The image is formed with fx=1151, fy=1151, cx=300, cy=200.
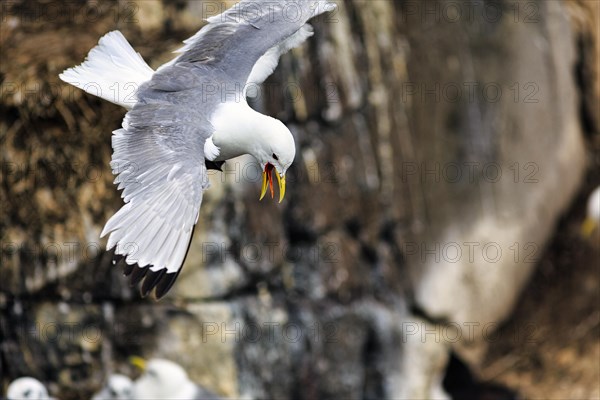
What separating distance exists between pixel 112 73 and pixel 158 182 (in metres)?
0.40

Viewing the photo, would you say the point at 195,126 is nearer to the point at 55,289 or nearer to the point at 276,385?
the point at 55,289

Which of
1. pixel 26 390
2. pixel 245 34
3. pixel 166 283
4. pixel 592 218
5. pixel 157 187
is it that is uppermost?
pixel 245 34

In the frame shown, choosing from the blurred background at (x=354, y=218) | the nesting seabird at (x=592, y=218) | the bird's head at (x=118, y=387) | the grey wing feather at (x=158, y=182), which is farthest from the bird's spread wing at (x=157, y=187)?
the nesting seabird at (x=592, y=218)

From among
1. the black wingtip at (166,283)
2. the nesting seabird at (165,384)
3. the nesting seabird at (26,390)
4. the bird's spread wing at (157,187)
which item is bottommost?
the nesting seabird at (165,384)

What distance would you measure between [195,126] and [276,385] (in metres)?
1.78

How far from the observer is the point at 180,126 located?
2.81 metres

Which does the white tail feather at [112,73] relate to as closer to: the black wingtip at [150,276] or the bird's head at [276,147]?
the bird's head at [276,147]

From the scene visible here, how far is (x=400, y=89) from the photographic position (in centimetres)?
498

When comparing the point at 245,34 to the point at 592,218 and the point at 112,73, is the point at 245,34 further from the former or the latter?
the point at 592,218

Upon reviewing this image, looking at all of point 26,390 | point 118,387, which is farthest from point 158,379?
point 26,390

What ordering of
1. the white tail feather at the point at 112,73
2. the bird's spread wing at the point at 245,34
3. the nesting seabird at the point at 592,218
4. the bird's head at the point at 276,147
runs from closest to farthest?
the bird's head at the point at 276,147 → the white tail feather at the point at 112,73 → the bird's spread wing at the point at 245,34 → the nesting seabird at the point at 592,218

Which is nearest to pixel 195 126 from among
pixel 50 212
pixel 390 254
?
pixel 50 212

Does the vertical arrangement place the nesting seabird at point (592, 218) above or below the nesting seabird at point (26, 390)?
below

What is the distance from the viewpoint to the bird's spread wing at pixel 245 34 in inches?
119
